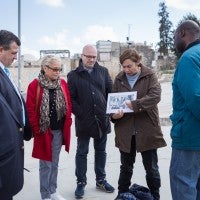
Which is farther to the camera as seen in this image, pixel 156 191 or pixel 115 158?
pixel 115 158

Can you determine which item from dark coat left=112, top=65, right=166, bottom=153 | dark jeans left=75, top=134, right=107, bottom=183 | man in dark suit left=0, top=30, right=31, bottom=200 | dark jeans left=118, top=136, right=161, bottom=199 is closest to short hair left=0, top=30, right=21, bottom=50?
man in dark suit left=0, top=30, right=31, bottom=200

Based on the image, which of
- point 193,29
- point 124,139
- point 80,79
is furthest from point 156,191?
point 193,29

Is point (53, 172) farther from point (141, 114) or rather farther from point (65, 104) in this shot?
point (141, 114)

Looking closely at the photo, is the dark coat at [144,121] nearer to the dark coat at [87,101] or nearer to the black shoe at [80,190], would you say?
the dark coat at [87,101]

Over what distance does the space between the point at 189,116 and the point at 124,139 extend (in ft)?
4.11

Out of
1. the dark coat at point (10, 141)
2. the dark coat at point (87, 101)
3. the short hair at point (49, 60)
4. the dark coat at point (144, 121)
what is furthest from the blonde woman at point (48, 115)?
the dark coat at point (10, 141)

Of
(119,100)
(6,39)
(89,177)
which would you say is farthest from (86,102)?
(6,39)

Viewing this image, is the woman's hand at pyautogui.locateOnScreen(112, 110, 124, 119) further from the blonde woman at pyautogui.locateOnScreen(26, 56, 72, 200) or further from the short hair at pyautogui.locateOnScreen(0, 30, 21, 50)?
the short hair at pyautogui.locateOnScreen(0, 30, 21, 50)

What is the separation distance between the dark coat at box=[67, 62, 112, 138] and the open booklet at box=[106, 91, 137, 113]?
44cm

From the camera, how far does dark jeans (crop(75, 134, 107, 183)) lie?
16.4 ft

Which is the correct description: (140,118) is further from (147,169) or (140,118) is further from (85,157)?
(85,157)

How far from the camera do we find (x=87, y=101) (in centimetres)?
493

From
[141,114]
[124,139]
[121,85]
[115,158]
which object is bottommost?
[115,158]

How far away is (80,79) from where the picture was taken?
4.95 meters
